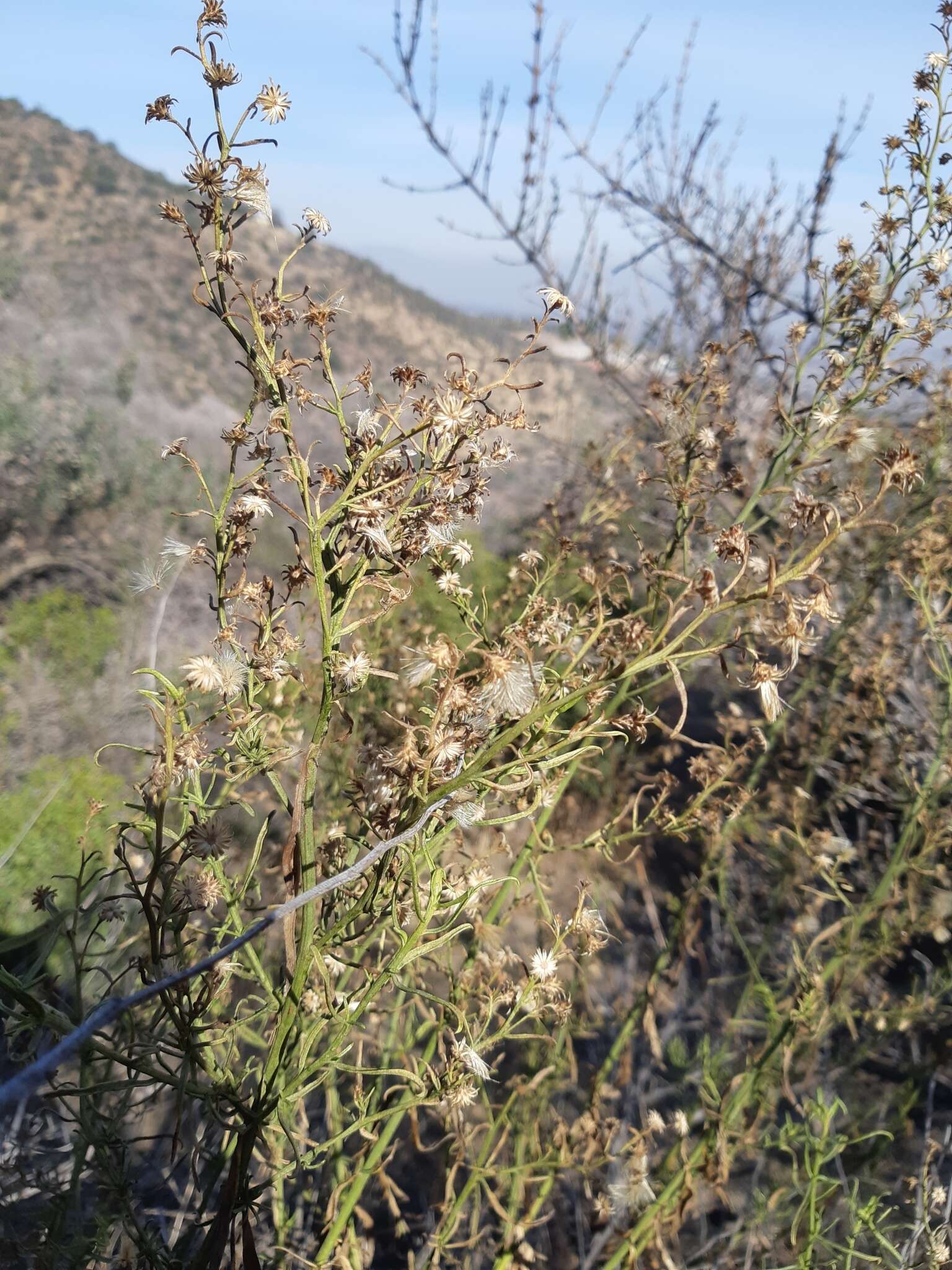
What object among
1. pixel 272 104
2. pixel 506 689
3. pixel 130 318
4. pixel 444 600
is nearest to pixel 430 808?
pixel 506 689

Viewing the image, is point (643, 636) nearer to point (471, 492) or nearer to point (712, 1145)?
point (471, 492)

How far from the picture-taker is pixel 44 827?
364 cm

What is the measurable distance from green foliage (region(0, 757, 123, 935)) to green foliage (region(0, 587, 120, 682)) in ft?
3.75

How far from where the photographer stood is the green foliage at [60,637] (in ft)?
16.8

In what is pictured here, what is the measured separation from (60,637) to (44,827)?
75.0 inches

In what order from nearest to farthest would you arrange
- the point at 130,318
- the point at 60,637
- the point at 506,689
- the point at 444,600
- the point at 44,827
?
1. the point at 506,689
2. the point at 444,600
3. the point at 44,827
4. the point at 60,637
5. the point at 130,318

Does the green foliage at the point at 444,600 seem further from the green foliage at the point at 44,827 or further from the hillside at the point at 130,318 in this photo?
the hillside at the point at 130,318

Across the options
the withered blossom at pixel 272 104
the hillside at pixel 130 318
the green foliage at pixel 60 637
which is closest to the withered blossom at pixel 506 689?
the withered blossom at pixel 272 104

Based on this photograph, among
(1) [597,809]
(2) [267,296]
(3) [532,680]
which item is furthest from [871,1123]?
(2) [267,296]

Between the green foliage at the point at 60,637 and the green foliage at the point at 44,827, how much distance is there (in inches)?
45.0

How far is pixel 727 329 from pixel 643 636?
192 inches

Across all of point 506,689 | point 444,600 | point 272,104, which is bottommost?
point 444,600

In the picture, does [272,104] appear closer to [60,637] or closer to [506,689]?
[506,689]

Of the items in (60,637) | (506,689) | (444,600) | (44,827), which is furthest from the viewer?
(60,637)
